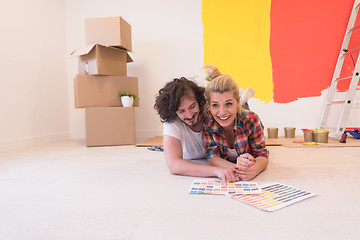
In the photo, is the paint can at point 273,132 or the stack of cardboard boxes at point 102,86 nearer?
the stack of cardboard boxes at point 102,86

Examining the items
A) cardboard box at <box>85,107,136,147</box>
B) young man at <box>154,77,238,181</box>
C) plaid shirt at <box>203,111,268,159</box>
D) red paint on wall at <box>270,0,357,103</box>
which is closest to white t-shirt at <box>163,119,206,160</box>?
young man at <box>154,77,238,181</box>

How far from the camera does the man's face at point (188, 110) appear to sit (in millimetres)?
1304

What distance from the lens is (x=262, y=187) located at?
1100 mm

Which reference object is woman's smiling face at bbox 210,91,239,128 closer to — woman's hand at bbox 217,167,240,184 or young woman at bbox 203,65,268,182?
young woman at bbox 203,65,268,182

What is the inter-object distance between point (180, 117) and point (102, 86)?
151cm

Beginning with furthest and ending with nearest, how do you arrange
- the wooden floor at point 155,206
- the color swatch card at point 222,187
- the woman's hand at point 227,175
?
the woman's hand at point 227,175
the color swatch card at point 222,187
the wooden floor at point 155,206

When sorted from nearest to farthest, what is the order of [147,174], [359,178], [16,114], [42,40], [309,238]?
[309,238]
[359,178]
[147,174]
[16,114]
[42,40]

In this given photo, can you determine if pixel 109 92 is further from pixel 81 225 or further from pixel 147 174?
pixel 81 225

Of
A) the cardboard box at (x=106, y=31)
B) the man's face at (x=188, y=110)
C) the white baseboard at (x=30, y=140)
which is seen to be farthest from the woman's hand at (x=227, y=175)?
the white baseboard at (x=30, y=140)

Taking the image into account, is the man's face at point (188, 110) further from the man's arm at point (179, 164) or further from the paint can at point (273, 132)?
the paint can at point (273, 132)

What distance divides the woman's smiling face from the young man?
10cm

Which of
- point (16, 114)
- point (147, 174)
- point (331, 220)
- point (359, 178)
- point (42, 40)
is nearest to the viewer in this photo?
point (331, 220)

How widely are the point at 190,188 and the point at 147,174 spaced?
37cm

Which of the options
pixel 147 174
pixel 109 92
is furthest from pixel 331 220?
pixel 109 92
